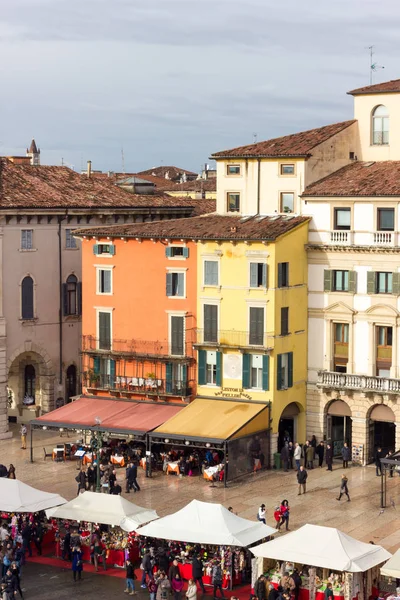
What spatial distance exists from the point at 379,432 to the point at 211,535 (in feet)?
67.8

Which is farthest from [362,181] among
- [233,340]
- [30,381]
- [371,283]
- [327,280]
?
[30,381]

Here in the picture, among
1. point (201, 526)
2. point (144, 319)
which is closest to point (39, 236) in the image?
point (144, 319)

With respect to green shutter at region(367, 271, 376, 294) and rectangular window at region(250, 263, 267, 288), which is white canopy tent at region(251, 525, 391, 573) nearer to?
rectangular window at region(250, 263, 267, 288)

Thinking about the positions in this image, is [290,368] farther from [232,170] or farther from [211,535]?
[211,535]

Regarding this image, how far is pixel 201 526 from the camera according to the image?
153 feet

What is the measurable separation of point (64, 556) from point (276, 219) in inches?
899

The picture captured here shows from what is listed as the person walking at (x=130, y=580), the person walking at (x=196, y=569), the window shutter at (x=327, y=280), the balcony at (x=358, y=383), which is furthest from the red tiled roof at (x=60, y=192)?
the person walking at (x=196, y=569)

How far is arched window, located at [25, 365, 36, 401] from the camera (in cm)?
7681

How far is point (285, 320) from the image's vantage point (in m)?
64.8

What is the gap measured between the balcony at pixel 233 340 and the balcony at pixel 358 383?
3681 mm

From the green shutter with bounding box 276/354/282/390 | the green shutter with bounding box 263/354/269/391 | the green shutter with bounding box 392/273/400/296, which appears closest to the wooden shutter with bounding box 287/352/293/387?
the green shutter with bounding box 276/354/282/390

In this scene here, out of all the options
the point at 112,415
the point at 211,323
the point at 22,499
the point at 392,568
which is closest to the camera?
the point at 392,568

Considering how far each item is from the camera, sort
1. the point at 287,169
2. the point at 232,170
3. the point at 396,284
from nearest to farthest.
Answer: the point at 396,284 < the point at 287,169 < the point at 232,170

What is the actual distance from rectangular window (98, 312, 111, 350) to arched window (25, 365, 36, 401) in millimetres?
8835
